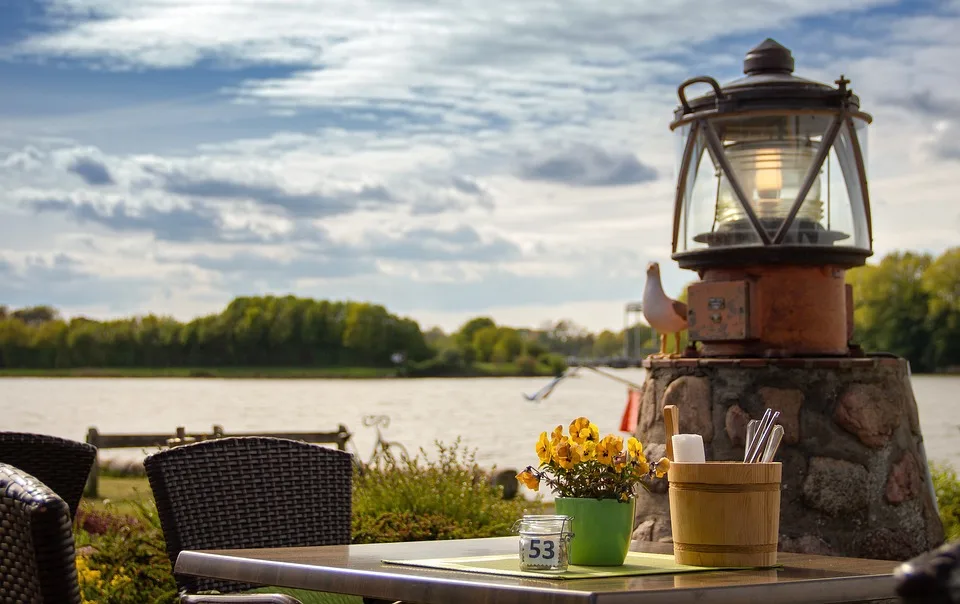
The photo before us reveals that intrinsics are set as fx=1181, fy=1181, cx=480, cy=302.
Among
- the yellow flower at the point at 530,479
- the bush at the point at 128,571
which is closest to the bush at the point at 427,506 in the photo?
the bush at the point at 128,571

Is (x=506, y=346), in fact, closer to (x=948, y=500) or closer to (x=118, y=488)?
(x=118, y=488)

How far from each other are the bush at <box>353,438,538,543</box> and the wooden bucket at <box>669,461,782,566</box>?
303 centimetres

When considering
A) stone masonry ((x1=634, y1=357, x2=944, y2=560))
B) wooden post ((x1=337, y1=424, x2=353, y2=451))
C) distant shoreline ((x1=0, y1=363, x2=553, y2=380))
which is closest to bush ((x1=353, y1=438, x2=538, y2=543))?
stone masonry ((x1=634, y1=357, x2=944, y2=560))

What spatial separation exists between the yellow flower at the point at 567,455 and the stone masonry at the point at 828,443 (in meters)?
2.66

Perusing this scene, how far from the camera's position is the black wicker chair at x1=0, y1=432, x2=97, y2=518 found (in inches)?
118

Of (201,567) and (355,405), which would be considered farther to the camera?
(355,405)

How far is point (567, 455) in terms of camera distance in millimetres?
2373

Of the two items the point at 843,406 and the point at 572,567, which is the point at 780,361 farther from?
the point at 572,567

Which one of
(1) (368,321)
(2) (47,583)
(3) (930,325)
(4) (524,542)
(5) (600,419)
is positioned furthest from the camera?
(1) (368,321)

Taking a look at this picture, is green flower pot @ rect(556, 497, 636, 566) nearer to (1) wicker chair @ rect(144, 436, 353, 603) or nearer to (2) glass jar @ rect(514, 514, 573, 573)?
(2) glass jar @ rect(514, 514, 573, 573)

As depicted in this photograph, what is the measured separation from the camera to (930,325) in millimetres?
22578

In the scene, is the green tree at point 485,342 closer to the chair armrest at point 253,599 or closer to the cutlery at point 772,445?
the chair armrest at point 253,599

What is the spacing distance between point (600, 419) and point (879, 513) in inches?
1072

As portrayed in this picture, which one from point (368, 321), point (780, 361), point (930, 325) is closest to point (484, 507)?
point (780, 361)
